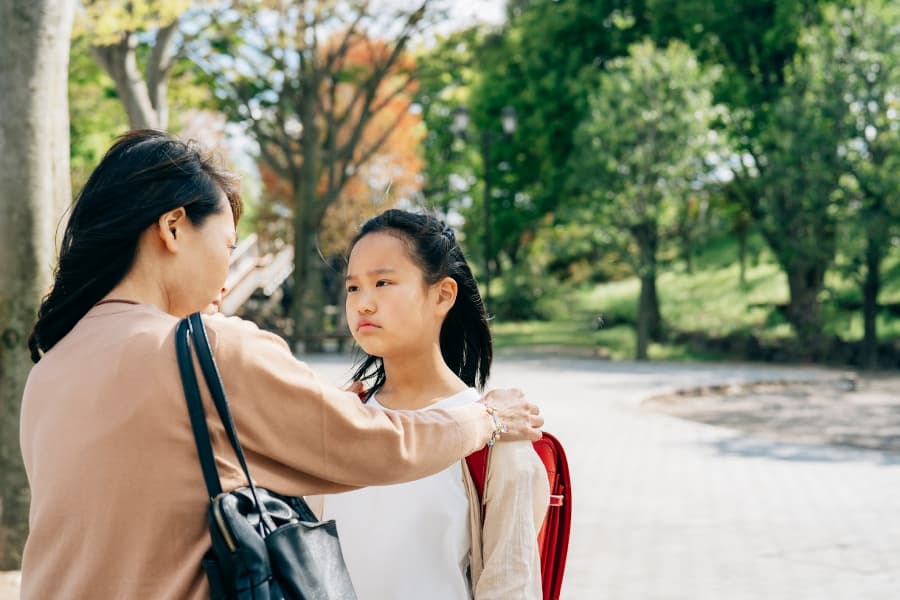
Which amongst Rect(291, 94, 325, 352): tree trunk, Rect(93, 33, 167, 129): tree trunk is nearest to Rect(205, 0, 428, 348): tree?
Rect(291, 94, 325, 352): tree trunk

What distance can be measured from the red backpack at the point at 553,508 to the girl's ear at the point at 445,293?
456 mm

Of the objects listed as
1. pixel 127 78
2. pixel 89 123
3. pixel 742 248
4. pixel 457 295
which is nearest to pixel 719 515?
pixel 457 295

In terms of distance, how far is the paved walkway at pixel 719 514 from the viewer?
269 inches

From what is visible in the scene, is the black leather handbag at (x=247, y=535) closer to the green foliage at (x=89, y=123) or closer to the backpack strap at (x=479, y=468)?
the backpack strap at (x=479, y=468)

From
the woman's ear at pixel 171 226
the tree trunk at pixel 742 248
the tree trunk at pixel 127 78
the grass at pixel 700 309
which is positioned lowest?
the grass at pixel 700 309

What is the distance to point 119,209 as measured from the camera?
2.07m

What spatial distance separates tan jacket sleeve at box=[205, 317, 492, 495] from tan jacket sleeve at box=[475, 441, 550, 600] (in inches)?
21.3

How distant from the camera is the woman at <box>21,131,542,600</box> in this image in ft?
6.24

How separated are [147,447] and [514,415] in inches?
38.6

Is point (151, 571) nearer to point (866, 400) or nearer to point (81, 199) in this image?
point (81, 199)

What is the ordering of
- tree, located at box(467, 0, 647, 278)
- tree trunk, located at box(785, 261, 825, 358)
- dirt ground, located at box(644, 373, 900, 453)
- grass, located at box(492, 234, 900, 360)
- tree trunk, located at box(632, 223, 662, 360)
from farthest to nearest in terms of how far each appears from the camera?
tree, located at box(467, 0, 647, 278)
grass, located at box(492, 234, 900, 360)
tree trunk, located at box(785, 261, 825, 358)
tree trunk, located at box(632, 223, 662, 360)
dirt ground, located at box(644, 373, 900, 453)

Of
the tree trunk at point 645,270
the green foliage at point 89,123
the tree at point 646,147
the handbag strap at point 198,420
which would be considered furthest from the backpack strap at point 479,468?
the green foliage at point 89,123

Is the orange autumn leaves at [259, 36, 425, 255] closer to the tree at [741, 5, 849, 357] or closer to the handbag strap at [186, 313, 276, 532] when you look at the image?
the tree at [741, 5, 849, 357]

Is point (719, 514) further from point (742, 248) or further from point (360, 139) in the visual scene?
point (742, 248)
